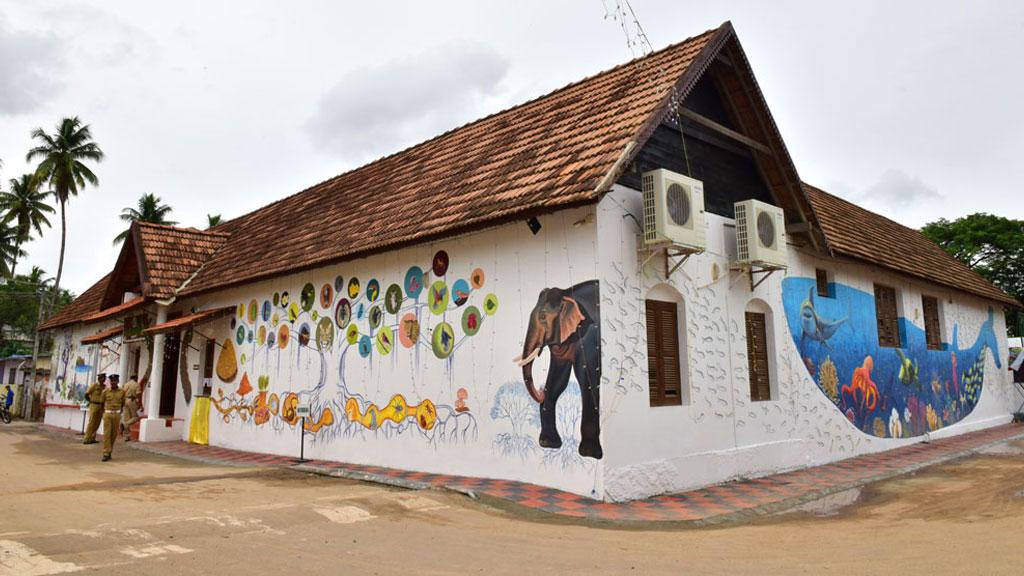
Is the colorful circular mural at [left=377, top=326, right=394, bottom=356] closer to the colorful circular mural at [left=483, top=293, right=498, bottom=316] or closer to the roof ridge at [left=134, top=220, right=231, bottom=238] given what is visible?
the colorful circular mural at [left=483, top=293, right=498, bottom=316]

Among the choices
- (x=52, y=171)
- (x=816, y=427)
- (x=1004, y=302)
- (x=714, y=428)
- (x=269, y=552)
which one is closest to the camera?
(x=269, y=552)

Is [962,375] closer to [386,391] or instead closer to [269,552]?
[386,391]

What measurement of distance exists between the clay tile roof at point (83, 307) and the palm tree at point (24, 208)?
13.4 meters

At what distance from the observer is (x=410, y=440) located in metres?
9.49

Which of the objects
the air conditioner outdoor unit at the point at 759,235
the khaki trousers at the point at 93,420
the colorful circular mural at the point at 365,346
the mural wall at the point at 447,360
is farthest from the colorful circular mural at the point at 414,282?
the khaki trousers at the point at 93,420

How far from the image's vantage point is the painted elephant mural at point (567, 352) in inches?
292

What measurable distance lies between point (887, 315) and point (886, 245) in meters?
2.15

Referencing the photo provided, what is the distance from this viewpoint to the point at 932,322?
51.6 feet

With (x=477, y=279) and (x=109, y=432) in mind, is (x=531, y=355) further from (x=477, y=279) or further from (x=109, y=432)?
(x=109, y=432)

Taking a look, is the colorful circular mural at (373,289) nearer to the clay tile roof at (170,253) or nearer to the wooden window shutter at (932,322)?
the clay tile roof at (170,253)

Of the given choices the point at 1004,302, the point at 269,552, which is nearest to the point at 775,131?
the point at 269,552

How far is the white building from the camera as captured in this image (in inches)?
308

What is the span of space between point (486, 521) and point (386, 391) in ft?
Answer: 13.3

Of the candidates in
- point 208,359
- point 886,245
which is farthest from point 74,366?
point 886,245
